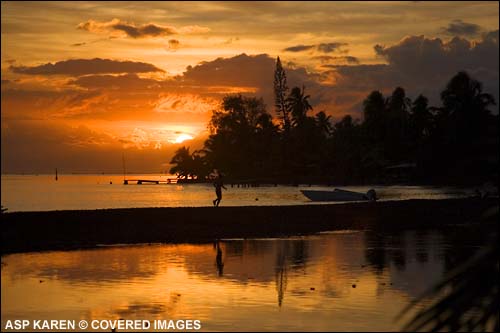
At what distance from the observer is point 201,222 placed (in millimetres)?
30906

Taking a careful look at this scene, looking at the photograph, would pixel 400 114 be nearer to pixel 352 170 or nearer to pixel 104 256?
pixel 352 170

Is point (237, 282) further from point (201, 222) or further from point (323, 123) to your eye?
point (323, 123)

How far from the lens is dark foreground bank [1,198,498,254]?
87.4ft

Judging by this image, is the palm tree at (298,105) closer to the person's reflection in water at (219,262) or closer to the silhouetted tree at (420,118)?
the silhouetted tree at (420,118)

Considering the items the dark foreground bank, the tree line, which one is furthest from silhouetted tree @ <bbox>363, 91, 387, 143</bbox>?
the dark foreground bank

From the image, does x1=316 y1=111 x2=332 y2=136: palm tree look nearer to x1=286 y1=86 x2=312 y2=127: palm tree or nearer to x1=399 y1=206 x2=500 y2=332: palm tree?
x1=286 y1=86 x2=312 y2=127: palm tree

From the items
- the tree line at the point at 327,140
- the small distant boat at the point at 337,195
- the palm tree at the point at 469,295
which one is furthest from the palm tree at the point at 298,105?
the palm tree at the point at 469,295

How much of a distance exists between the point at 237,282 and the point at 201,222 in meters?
13.8

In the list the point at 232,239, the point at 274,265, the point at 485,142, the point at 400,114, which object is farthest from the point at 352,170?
the point at 485,142

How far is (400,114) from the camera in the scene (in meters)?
108

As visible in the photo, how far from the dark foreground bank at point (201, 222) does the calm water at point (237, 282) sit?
7.43ft

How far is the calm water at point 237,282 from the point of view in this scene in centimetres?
1298

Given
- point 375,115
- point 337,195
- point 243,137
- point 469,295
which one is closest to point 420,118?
point 375,115

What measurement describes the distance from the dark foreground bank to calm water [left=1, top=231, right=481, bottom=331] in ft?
7.43
